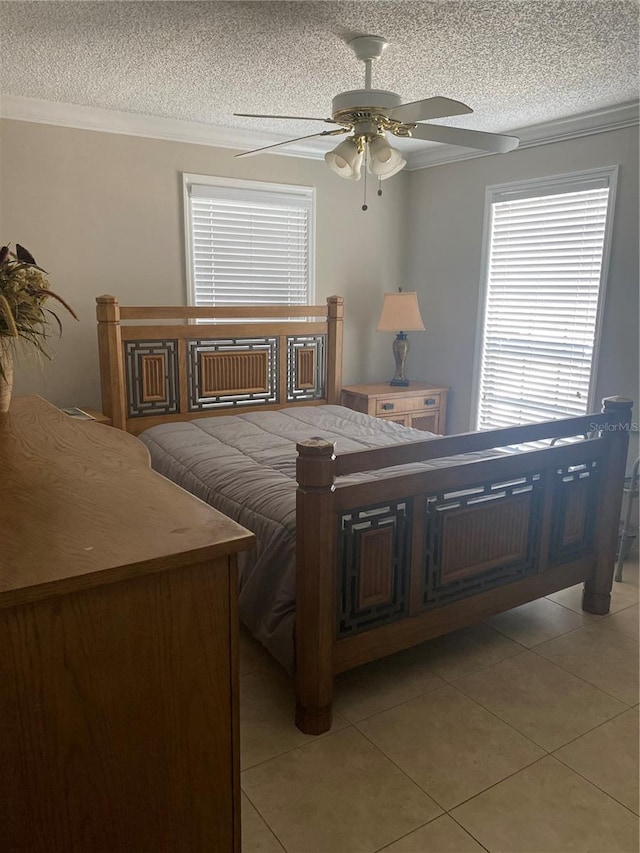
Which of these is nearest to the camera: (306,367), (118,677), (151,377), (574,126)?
(118,677)

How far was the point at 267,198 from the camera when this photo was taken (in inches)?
178

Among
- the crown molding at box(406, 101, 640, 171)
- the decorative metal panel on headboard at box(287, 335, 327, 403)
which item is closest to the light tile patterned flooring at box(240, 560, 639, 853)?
the decorative metal panel on headboard at box(287, 335, 327, 403)

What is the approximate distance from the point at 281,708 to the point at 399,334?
3257 mm

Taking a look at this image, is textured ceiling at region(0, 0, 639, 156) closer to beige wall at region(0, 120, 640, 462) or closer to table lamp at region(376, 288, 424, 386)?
beige wall at region(0, 120, 640, 462)

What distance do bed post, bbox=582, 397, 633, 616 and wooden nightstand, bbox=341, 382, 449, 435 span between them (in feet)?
6.27

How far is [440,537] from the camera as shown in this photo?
2391 mm

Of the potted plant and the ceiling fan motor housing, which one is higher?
the ceiling fan motor housing

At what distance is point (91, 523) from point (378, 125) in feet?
6.99

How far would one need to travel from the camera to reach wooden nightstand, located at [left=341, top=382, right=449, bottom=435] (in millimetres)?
4617

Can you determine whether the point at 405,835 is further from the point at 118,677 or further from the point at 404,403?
the point at 404,403

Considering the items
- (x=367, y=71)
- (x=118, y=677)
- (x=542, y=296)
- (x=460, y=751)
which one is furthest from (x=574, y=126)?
(x=118, y=677)

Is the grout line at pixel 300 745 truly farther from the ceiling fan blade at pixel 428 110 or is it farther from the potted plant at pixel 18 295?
the ceiling fan blade at pixel 428 110

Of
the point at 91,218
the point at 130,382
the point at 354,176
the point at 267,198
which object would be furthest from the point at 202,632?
the point at 267,198

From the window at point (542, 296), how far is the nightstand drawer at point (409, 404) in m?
0.33
